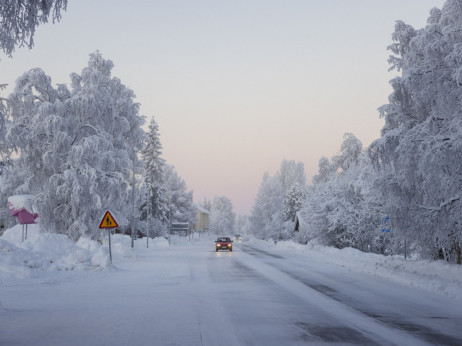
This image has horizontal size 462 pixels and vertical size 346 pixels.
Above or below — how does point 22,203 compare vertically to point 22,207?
above

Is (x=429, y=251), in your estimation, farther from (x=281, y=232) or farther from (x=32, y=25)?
(x=281, y=232)

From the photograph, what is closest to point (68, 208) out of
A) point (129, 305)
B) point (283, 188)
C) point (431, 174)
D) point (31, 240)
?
point (31, 240)

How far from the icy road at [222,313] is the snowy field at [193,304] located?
20mm

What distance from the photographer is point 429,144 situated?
14852mm

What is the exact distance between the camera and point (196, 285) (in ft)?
48.1

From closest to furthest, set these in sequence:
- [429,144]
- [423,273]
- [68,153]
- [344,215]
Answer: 1. [429,144]
2. [423,273]
3. [68,153]
4. [344,215]

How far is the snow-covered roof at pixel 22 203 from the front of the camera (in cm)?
2945

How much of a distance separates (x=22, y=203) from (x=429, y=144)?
2498 centimetres

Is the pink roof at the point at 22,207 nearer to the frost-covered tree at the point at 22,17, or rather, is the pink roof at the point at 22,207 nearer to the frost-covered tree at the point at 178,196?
the frost-covered tree at the point at 22,17

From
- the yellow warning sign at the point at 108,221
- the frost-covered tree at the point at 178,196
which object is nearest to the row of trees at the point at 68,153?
the yellow warning sign at the point at 108,221

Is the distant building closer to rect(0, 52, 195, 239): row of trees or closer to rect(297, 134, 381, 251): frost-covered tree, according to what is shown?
rect(297, 134, 381, 251): frost-covered tree

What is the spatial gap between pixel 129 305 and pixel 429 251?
1444 cm

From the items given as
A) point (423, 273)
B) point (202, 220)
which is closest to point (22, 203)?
point (423, 273)

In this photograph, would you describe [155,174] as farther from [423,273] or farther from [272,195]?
[423,273]
